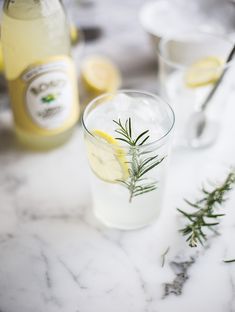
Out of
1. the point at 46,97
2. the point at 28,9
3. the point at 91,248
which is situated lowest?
the point at 91,248

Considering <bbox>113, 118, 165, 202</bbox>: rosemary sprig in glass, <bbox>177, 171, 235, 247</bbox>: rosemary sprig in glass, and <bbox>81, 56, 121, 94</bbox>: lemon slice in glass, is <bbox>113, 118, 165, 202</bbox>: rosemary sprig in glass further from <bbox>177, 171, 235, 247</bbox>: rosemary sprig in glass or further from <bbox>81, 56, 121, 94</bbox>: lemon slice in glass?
<bbox>81, 56, 121, 94</bbox>: lemon slice in glass

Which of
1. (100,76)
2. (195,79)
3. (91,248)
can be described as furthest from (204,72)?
(91,248)

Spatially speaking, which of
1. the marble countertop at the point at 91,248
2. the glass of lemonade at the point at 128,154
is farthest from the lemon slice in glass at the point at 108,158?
the marble countertop at the point at 91,248

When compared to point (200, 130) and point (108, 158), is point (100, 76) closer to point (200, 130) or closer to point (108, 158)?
point (200, 130)

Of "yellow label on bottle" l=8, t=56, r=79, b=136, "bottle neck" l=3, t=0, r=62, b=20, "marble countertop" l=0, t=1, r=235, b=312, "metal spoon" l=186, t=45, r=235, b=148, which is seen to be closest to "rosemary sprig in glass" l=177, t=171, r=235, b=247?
"marble countertop" l=0, t=1, r=235, b=312

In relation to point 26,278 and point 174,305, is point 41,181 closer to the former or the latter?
point 26,278

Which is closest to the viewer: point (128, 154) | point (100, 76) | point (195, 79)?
point (128, 154)
